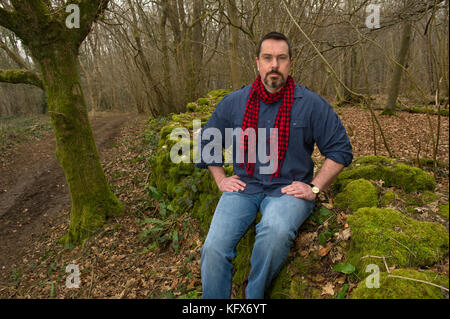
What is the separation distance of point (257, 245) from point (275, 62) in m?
1.68

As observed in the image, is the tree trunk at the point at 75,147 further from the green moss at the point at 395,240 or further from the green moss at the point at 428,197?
the green moss at the point at 428,197

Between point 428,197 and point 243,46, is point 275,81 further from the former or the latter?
point 243,46

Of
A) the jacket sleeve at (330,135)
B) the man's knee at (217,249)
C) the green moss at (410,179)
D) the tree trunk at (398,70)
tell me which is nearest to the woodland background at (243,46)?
the tree trunk at (398,70)

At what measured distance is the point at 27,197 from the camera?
7895 mm

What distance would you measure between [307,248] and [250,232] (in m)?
0.65

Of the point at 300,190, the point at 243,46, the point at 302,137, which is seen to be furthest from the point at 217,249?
the point at 243,46

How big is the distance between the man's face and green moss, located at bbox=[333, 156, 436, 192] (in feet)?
4.50

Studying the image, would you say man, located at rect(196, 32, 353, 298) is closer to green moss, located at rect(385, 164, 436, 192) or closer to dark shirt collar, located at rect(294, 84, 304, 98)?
dark shirt collar, located at rect(294, 84, 304, 98)

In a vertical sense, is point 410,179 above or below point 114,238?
above

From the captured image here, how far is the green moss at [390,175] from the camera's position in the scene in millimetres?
2820

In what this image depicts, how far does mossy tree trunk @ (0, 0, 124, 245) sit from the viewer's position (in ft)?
13.5

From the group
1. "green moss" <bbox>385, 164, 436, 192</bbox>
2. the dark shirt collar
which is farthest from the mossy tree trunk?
"green moss" <bbox>385, 164, 436, 192</bbox>
